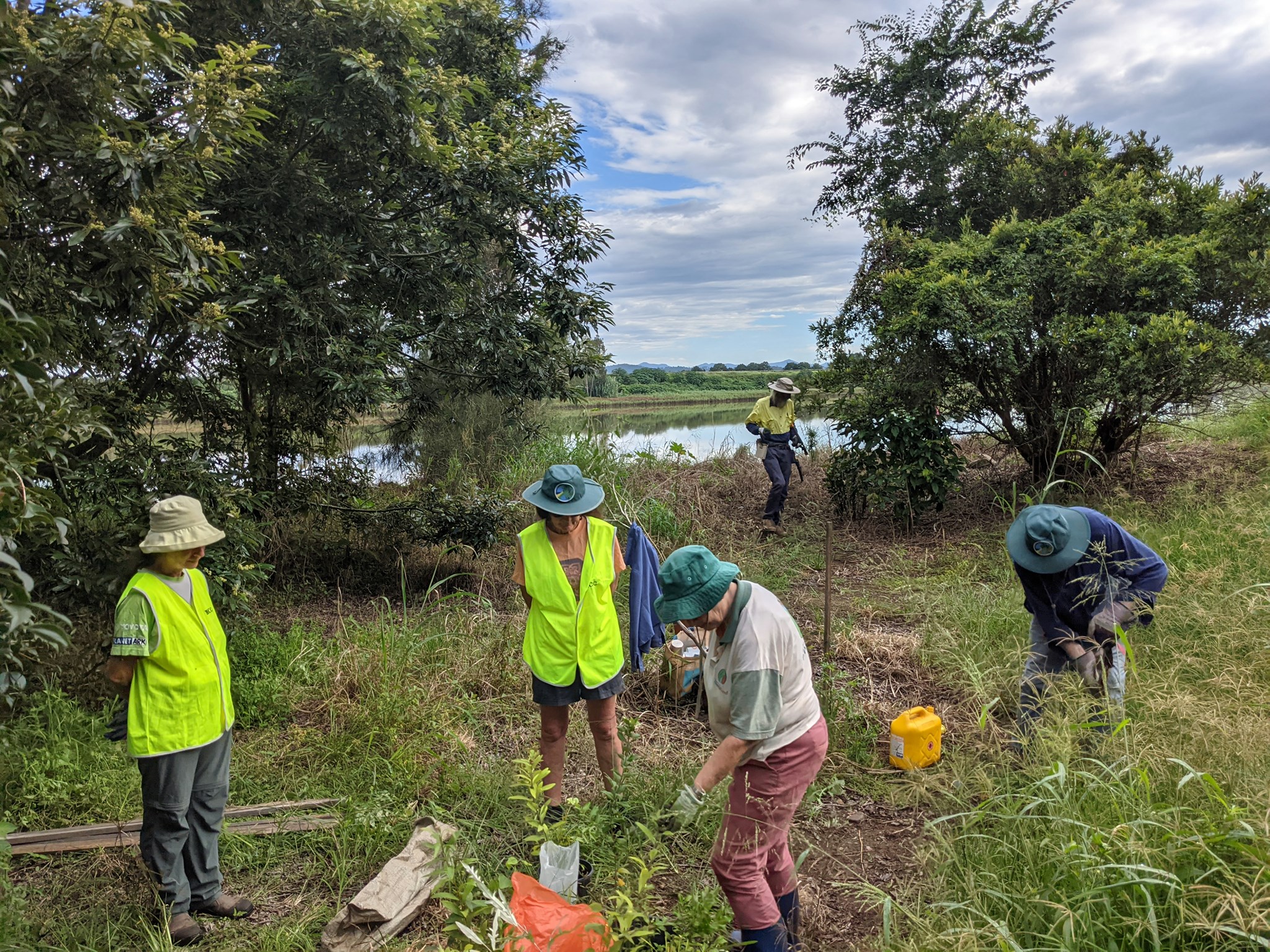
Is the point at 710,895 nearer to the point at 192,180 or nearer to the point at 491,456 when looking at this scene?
the point at 192,180

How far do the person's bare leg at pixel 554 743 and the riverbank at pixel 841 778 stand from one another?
0.21 metres

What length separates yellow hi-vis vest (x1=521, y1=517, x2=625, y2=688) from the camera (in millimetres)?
3307

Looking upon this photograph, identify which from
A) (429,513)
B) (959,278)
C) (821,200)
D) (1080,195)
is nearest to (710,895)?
(429,513)

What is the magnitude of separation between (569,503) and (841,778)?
2019 millimetres

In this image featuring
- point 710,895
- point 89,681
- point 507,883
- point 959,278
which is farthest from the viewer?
point 959,278

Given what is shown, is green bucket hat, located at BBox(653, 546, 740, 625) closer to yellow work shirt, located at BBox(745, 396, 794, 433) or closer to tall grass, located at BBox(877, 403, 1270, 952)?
tall grass, located at BBox(877, 403, 1270, 952)

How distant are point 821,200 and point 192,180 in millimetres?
9279

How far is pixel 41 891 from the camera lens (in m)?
2.98

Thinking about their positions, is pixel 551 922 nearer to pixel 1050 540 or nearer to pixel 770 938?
pixel 770 938

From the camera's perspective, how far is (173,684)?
279 cm

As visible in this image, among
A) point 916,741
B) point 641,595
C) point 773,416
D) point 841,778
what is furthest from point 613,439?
point 916,741

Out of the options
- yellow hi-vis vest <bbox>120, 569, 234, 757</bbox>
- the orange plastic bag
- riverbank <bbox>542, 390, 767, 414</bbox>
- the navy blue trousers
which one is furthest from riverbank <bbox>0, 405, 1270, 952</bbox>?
riverbank <bbox>542, 390, 767, 414</bbox>

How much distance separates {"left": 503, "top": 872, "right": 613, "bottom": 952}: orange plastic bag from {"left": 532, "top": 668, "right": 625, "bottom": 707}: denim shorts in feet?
2.69

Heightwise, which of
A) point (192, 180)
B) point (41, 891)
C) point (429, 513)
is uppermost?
point (192, 180)
